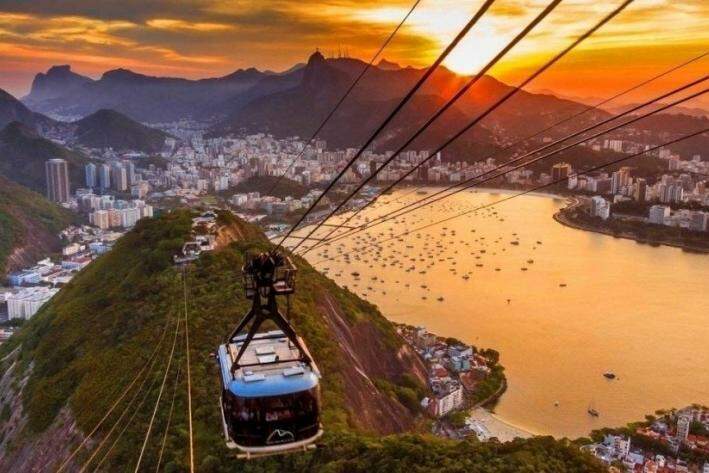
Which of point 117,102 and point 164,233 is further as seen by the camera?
point 117,102

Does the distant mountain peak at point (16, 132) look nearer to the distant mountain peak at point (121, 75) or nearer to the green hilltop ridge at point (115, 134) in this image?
the green hilltop ridge at point (115, 134)

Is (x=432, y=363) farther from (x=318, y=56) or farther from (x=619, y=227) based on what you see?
(x=318, y=56)

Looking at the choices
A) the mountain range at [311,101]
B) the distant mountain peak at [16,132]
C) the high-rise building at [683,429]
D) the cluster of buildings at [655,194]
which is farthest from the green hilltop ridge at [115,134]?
the high-rise building at [683,429]

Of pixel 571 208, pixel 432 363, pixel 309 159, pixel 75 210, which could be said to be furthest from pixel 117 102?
pixel 432 363

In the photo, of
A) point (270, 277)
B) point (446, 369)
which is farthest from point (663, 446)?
point (270, 277)

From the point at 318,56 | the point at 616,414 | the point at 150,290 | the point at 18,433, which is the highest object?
the point at 318,56

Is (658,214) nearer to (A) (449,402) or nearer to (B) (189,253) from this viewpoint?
(A) (449,402)

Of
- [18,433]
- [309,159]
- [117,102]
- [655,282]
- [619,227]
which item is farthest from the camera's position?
[117,102]
